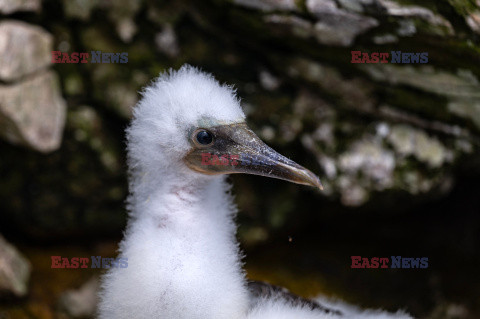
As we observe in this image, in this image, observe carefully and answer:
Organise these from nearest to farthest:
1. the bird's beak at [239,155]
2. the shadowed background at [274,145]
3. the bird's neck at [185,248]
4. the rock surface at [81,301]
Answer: the bird's neck at [185,248], the bird's beak at [239,155], the shadowed background at [274,145], the rock surface at [81,301]

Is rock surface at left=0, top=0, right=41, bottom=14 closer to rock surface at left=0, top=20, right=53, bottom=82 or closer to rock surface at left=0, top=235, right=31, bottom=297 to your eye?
rock surface at left=0, top=20, right=53, bottom=82

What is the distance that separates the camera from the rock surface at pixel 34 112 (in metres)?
3.36

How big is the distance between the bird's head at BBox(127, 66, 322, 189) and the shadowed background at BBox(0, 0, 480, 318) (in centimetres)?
117

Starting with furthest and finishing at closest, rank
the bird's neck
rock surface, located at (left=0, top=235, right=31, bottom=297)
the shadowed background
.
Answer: rock surface, located at (left=0, top=235, right=31, bottom=297)
the shadowed background
the bird's neck

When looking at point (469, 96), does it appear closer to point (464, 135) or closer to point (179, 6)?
point (464, 135)

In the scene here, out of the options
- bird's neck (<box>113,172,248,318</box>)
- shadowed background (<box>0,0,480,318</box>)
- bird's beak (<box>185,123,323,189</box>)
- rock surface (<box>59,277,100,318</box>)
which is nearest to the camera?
bird's neck (<box>113,172,248,318</box>)

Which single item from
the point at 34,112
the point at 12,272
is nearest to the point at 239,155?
the point at 34,112

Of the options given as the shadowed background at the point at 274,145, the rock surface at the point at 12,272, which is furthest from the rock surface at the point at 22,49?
the rock surface at the point at 12,272

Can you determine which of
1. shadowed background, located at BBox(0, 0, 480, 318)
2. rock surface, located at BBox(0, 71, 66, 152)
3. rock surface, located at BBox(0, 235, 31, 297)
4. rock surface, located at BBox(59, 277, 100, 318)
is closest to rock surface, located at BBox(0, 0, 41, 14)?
shadowed background, located at BBox(0, 0, 480, 318)

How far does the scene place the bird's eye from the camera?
206 centimetres

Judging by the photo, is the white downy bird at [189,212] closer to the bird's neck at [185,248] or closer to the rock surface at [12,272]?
the bird's neck at [185,248]

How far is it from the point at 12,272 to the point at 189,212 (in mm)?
1997

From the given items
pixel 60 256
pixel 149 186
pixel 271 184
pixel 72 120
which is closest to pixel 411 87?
pixel 271 184

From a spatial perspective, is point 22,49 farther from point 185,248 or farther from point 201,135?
point 185,248
